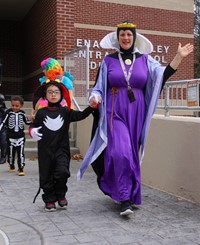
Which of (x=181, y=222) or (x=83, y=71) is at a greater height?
(x=83, y=71)

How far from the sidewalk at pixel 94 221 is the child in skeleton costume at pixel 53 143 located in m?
0.24

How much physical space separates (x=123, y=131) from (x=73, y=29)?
22.3 feet

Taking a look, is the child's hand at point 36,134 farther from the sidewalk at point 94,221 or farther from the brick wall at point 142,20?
the brick wall at point 142,20

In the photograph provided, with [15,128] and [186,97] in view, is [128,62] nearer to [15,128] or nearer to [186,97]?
[186,97]

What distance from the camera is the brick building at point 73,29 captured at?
10742mm

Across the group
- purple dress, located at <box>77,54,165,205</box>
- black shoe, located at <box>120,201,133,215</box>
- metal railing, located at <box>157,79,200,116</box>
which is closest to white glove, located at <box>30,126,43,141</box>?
purple dress, located at <box>77,54,165,205</box>

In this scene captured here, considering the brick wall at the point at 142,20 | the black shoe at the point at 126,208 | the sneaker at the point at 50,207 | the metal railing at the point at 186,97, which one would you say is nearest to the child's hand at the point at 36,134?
the sneaker at the point at 50,207

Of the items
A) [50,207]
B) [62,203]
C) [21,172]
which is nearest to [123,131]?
[62,203]

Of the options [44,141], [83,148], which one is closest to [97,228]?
[44,141]

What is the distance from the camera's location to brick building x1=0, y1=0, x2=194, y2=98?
10742mm

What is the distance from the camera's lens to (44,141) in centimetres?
467

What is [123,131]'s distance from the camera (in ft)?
15.0

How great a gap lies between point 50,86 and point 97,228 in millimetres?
1726

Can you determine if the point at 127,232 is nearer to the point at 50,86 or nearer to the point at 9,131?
the point at 50,86
